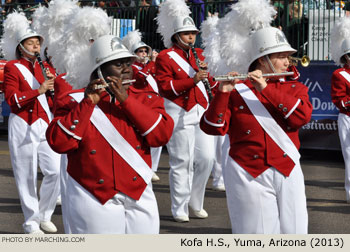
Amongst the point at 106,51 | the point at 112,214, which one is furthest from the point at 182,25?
the point at 112,214

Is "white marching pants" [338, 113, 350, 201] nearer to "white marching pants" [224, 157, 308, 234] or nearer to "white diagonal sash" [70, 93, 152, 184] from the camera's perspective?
"white marching pants" [224, 157, 308, 234]

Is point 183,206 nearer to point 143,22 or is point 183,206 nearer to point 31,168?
point 31,168

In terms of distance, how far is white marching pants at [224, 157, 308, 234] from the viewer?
4824 millimetres

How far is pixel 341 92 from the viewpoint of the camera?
29.4 feet

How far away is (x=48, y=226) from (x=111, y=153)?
3.47 m

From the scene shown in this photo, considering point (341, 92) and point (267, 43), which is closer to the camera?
point (267, 43)

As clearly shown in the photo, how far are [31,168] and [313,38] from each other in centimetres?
667

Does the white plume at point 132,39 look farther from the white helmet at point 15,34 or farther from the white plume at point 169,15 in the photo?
the white helmet at point 15,34

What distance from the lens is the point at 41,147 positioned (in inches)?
301

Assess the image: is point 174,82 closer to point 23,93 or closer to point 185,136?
point 185,136

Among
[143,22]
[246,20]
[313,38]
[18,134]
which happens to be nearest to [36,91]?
[18,134]

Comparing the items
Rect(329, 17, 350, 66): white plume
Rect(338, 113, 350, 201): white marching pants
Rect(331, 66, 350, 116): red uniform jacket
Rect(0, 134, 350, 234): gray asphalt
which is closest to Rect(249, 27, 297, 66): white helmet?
Rect(0, 134, 350, 234): gray asphalt

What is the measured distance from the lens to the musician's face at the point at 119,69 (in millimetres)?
4312

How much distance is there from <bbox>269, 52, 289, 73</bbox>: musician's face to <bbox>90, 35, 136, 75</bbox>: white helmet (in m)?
0.98
